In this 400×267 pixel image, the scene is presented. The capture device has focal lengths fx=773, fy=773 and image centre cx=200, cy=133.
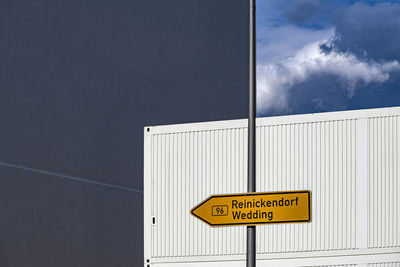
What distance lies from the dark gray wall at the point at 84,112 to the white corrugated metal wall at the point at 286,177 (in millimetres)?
6466

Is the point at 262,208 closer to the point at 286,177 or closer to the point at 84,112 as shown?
the point at 286,177

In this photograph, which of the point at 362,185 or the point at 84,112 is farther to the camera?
the point at 84,112

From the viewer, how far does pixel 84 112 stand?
68.0 ft

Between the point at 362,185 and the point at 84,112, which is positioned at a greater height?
the point at 84,112

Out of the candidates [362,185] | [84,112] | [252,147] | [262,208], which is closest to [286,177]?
[362,185]

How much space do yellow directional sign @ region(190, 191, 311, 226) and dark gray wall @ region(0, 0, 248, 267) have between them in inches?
406

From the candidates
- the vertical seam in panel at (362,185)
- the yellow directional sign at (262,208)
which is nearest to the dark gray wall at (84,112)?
the vertical seam in panel at (362,185)

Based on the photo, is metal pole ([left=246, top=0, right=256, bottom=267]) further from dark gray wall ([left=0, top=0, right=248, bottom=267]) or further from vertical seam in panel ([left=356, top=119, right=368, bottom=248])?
dark gray wall ([left=0, top=0, right=248, bottom=267])

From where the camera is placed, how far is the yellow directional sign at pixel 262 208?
30.6 feet

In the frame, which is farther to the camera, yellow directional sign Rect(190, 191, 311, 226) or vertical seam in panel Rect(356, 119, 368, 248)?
vertical seam in panel Rect(356, 119, 368, 248)

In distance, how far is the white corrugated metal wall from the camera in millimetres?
12492

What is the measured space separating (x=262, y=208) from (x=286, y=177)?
3415 mm

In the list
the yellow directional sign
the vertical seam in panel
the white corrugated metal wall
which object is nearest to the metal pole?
the yellow directional sign

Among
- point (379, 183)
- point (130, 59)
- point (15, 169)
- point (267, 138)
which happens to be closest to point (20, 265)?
point (15, 169)
